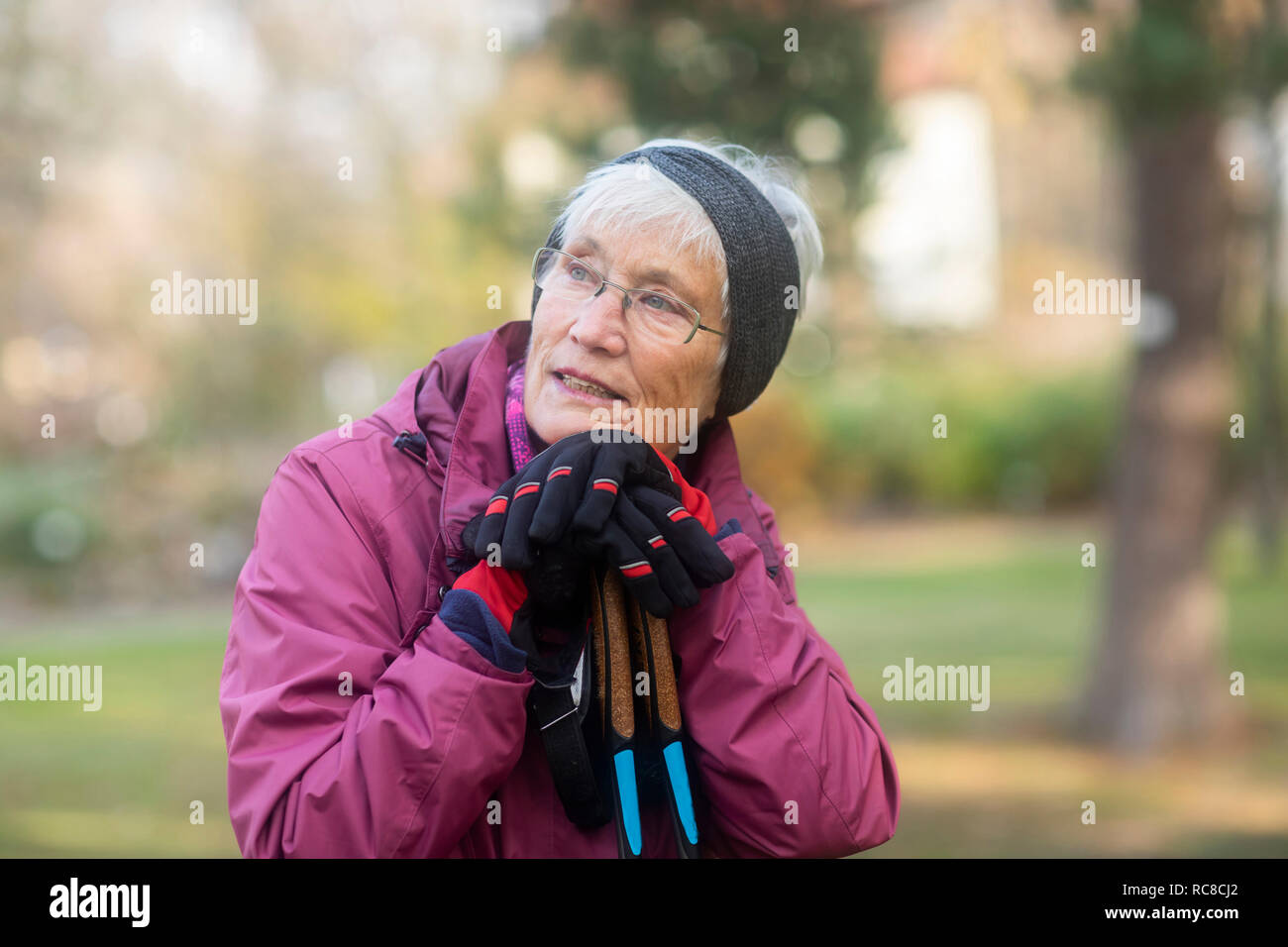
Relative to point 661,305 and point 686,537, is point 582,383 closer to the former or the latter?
point 661,305

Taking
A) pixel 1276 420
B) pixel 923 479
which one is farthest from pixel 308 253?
pixel 1276 420

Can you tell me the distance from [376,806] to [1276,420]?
468 inches

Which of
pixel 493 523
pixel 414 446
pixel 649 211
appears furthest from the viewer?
pixel 649 211

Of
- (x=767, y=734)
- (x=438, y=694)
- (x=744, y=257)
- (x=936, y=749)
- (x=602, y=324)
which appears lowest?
(x=936, y=749)

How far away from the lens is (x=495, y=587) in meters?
1.74

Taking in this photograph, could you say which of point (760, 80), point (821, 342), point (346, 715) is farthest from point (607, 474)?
point (821, 342)

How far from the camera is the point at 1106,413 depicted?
13.1m

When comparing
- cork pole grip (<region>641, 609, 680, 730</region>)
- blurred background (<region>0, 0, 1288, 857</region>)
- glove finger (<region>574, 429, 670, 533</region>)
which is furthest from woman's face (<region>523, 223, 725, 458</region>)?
blurred background (<region>0, 0, 1288, 857</region>)

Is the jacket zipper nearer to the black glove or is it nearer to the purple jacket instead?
the purple jacket

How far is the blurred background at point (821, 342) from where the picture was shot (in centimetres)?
545

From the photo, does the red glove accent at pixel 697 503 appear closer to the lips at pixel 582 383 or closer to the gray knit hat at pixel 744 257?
the lips at pixel 582 383

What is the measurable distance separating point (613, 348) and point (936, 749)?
5.86 meters

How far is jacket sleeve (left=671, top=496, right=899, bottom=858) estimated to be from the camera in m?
1.82

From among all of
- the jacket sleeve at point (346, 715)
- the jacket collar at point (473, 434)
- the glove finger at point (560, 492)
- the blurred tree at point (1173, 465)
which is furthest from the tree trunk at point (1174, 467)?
the jacket sleeve at point (346, 715)
